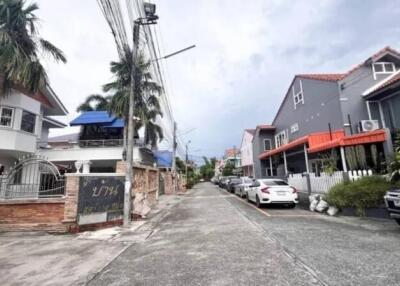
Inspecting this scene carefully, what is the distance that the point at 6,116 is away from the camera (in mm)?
14906

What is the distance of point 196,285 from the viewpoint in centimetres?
388

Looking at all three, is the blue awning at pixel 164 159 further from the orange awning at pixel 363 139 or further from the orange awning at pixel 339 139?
the orange awning at pixel 363 139

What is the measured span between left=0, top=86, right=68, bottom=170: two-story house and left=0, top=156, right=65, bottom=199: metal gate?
6.82 metres

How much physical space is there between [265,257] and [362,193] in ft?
21.2

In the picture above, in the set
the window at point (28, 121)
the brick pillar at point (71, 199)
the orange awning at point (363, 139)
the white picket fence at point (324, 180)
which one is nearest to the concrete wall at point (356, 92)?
the orange awning at point (363, 139)

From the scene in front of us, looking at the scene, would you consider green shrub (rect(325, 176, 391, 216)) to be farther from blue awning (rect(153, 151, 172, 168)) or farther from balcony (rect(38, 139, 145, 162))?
blue awning (rect(153, 151, 172, 168))

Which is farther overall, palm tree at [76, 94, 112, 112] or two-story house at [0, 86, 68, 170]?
palm tree at [76, 94, 112, 112]

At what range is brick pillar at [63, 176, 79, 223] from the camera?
848 cm

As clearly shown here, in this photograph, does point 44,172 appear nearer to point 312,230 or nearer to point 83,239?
point 83,239

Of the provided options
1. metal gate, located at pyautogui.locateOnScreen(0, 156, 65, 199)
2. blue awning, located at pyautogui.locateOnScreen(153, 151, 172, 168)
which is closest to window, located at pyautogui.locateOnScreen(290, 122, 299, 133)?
blue awning, located at pyautogui.locateOnScreen(153, 151, 172, 168)

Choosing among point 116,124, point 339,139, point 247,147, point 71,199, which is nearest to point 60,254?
point 71,199

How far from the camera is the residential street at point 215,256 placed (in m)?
4.17

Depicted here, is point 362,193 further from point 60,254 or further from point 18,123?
point 18,123

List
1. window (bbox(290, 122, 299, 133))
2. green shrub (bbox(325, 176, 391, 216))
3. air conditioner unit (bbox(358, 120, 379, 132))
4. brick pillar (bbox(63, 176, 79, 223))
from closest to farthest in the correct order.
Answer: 1. brick pillar (bbox(63, 176, 79, 223))
2. green shrub (bbox(325, 176, 391, 216))
3. air conditioner unit (bbox(358, 120, 379, 132))
4. window (bbox(290, 122, 299, 133))
